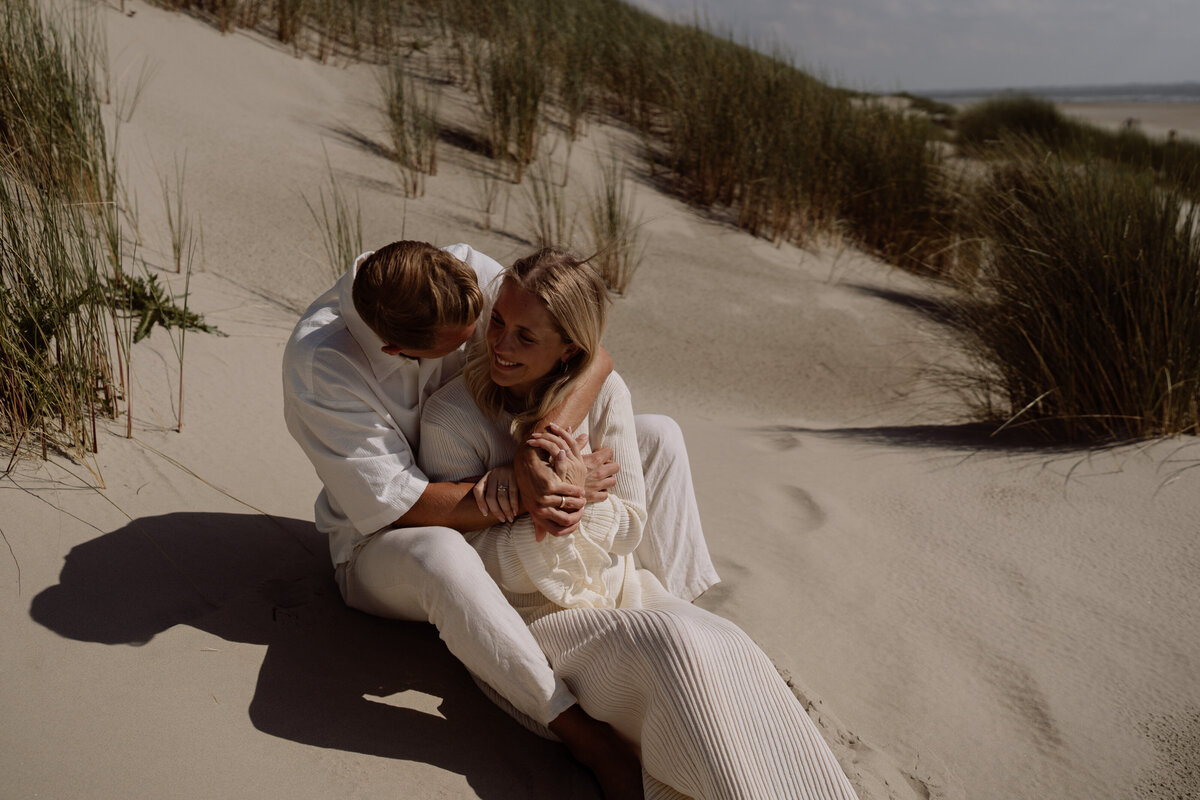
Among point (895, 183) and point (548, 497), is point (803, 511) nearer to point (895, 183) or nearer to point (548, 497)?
point (548, 497)

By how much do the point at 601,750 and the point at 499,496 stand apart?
521mm

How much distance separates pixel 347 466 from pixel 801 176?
576 centimetres

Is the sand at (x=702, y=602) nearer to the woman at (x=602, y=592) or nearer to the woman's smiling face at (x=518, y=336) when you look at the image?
the woman at (x=602, y=592)

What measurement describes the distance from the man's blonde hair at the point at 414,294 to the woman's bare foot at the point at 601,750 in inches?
30.5

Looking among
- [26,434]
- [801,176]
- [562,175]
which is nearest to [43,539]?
[26,434]

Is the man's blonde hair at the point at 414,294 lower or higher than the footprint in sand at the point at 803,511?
higher

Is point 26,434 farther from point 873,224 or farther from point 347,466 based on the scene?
point 873,224

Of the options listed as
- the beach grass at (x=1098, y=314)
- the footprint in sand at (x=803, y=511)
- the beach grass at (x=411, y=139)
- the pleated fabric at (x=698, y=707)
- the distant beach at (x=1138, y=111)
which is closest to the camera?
the pleated fabric at (x=698, y=707)

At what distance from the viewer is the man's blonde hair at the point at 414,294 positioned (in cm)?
180

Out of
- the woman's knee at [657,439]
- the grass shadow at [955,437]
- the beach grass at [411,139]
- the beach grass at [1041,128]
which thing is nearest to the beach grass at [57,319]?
the woman's knee at [657,439]

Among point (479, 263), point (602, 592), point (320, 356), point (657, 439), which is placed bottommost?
point (602, 592)

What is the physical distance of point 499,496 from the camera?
1.90 metres

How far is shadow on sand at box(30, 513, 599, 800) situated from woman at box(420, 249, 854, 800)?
0.21 m

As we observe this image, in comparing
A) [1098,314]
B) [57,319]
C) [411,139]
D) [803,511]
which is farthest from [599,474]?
[411,139]
